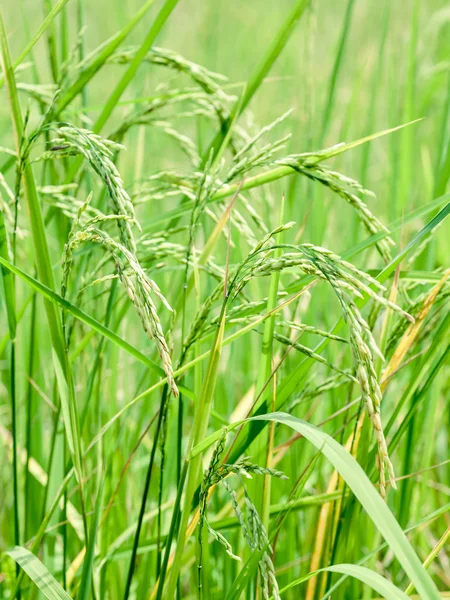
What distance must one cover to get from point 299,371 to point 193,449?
0.54 ft

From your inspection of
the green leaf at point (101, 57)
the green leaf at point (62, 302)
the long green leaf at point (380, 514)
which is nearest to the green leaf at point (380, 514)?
the long green leaf at point (380, 514)

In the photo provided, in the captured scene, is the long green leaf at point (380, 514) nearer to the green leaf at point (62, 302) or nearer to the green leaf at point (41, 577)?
the green leaf at point (62, 302)

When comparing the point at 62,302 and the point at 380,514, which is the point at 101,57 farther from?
the point at 380,514

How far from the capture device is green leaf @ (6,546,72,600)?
780 mm

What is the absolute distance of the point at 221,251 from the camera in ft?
7.09

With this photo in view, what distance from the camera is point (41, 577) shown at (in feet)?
2.58

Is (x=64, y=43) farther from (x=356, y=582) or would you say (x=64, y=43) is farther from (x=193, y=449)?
(x=356, y=582)

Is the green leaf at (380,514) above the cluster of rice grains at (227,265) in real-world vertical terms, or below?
below

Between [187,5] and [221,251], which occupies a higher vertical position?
[187,5]

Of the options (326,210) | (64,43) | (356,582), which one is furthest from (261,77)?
(356,582)

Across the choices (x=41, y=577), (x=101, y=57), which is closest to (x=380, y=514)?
(x=41, y=577)

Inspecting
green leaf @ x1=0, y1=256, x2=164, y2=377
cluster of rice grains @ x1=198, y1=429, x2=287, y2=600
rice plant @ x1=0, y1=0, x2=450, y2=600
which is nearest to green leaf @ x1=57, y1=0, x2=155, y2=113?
→ rice plant @ x1=0, y1=0, x2=450, y2=600

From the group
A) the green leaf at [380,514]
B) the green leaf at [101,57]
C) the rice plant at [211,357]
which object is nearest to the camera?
the green leaf at [380,514]

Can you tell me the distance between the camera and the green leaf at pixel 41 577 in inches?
30.7
